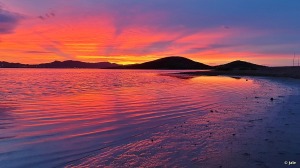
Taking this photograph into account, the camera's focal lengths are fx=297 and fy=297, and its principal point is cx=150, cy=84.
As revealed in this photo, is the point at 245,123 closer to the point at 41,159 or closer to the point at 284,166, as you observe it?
the point at 284,166

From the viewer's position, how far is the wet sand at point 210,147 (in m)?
8.07

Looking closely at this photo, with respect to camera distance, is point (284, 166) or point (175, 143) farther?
point (175, 143)

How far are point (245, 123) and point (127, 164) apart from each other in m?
7.46

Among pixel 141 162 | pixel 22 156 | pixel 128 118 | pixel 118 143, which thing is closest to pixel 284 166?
pixel 141 162

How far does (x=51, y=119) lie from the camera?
51.4 ft

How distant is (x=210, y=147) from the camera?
9.54 m

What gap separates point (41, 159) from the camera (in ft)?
28.6

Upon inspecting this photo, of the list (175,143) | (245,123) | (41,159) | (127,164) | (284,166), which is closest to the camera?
(284,166)

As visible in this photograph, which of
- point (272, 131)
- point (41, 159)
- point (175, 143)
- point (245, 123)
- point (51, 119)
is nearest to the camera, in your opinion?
point (41, 159)

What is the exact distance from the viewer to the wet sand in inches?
318

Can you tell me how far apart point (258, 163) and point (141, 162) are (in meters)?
3.09

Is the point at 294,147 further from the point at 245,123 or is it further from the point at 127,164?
the point at 127,164

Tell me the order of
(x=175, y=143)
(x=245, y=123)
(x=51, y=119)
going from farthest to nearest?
(x=51, y=119), (x=245, y=123), (x=175, y=143)

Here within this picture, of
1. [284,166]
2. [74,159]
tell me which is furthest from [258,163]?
[74,159]
